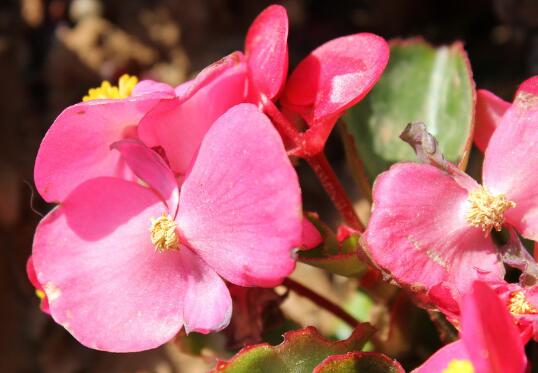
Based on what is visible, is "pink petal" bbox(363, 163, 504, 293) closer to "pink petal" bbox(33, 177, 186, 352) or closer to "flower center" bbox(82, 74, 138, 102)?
"pink petal" bbox(33, 177, 186, 352)

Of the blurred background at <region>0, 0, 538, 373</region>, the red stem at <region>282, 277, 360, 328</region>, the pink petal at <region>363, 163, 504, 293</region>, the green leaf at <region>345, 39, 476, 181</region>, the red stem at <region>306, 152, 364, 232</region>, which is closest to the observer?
the pink petal at <region>363, 163, 504, 293</region>

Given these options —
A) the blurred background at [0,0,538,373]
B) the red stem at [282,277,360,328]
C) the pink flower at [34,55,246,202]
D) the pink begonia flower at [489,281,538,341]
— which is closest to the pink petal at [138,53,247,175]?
the pink flower at [34,55,246,202]

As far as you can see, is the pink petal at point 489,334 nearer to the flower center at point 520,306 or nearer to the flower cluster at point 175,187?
the flower center at point 520,306

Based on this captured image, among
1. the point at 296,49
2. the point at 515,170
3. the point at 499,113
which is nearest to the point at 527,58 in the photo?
the point at 296,49

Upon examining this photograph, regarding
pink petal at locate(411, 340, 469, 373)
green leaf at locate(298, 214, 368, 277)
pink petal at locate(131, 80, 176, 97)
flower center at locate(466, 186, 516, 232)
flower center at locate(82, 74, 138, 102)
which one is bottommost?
green leaf at locate(298, 214, 368, 277)

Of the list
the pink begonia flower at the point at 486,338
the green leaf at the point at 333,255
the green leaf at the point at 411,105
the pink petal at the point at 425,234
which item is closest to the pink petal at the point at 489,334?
the pink begonia flower at the point at 486,338
